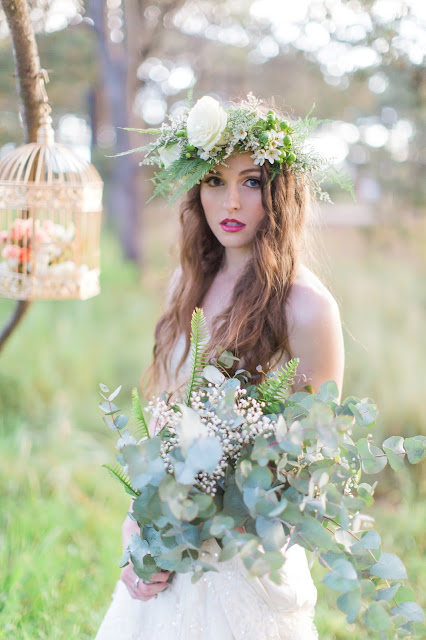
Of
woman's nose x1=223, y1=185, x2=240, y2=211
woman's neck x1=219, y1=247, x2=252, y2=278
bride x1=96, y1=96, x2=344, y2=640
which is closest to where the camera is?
bride x1=96, y1=96, x2=344, y2=640

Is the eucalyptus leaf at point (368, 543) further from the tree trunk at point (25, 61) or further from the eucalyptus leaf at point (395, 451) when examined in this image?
the tree trunk at point (25, 61)

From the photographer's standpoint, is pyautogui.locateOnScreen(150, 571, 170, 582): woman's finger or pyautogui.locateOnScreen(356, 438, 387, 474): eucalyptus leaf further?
pyautogui.locateOnScreen(150, 571, 170, 582): woman's finger

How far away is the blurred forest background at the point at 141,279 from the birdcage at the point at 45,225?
0.47 metres

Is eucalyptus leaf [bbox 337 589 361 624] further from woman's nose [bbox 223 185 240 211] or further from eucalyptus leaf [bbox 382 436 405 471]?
woman's nose [bbox 223 185 240 211]

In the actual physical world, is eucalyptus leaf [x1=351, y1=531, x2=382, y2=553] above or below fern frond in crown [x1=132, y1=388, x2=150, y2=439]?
below

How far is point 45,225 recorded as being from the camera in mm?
2348

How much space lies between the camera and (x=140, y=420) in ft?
5.33

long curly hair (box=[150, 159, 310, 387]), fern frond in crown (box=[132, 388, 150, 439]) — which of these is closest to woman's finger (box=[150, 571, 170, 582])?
fern frond in crown (box=[132, 388, 150, 439])

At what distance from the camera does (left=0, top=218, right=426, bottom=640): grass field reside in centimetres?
280

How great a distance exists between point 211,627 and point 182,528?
0.56 metres

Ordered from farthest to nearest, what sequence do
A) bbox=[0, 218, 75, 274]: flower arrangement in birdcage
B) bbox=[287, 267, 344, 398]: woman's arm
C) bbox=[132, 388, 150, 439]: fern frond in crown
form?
bbox=[0, 218, 75, 274]: flower arrangement in birdcage < bbox=[287, 267, 344, 398]: woman's arm < bbox=[132, 388, 150, 439]: fern frond in crown

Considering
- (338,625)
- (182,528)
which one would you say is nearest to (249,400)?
(182,528)

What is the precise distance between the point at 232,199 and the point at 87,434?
10.4 feet

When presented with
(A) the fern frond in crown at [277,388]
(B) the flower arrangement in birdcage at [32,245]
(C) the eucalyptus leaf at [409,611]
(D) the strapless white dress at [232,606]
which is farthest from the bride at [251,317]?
(B) the flower arrangement in birdcage at [32,245]
